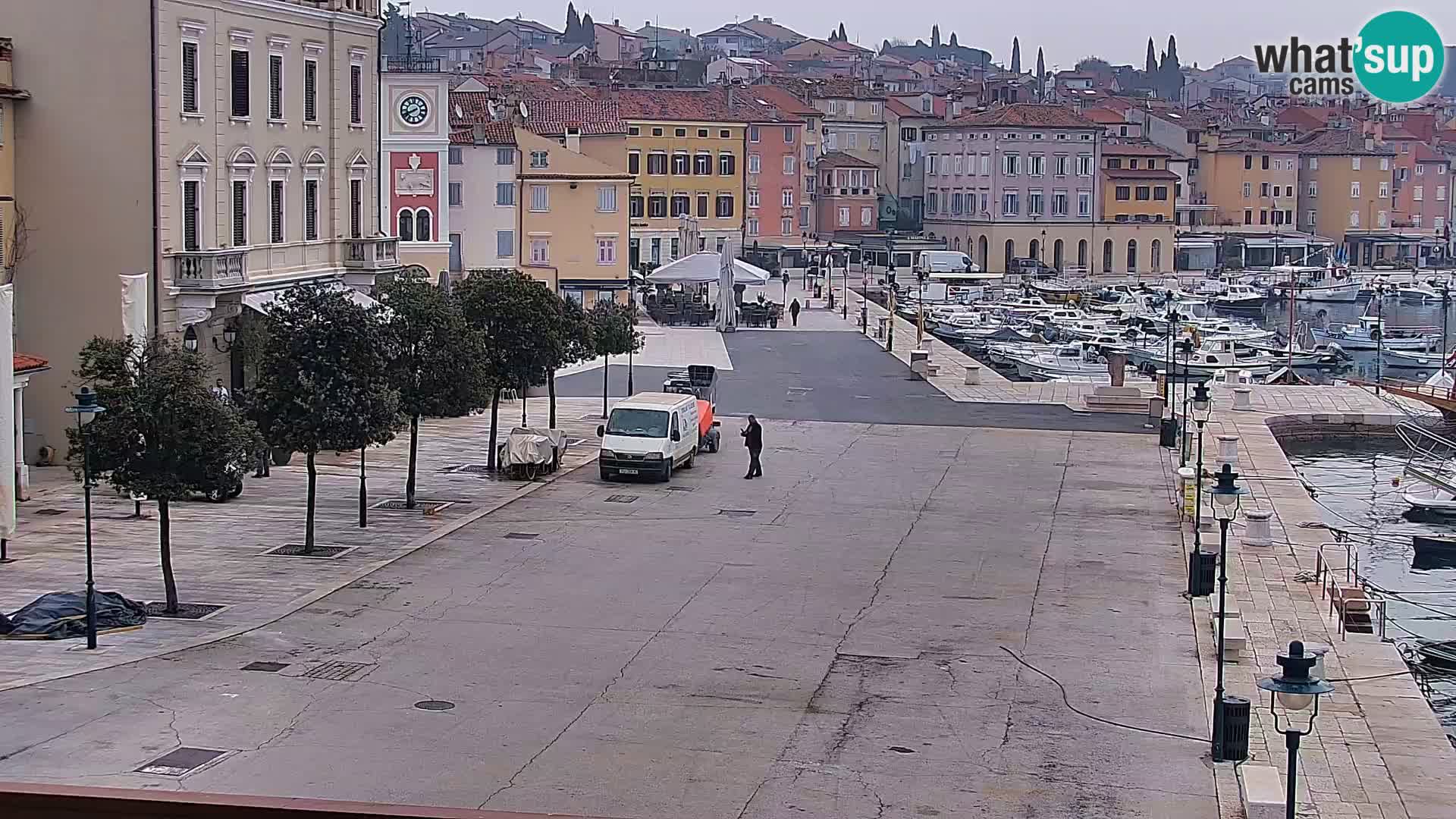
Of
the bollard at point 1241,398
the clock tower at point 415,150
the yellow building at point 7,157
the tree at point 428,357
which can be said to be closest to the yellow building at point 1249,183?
the bollard at point 1241,398

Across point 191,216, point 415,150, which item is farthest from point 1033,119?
point 191,216

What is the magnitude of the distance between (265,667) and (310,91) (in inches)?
860

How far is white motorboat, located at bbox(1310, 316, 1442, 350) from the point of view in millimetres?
78875

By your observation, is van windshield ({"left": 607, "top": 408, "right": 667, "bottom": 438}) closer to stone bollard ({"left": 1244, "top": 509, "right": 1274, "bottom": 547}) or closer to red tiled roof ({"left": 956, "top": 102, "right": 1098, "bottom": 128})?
stone bollard ({"left": 1244, "top": 509, "right": 1274, "bottom": 547})

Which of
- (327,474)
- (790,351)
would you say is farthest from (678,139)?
(327,474)

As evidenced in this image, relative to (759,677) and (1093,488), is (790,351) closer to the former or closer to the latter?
(1093,488)

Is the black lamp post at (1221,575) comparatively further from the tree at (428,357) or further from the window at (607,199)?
the window at (607,199)

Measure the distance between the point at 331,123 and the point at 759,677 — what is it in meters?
23.6

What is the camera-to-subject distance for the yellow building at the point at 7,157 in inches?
1262

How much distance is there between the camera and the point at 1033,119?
391 feet

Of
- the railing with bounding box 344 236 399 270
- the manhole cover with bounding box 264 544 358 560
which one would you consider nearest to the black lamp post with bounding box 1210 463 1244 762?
the manhole cover with bounding box 264 544 358 560

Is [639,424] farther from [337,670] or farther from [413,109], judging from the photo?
[413,109]

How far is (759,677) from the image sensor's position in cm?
1994

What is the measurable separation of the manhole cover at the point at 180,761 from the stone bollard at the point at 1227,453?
26963 millimetres
